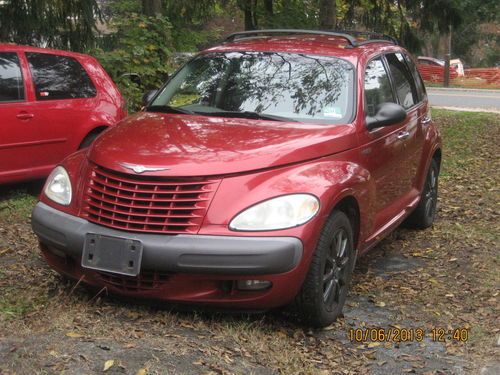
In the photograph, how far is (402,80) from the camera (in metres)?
5.95

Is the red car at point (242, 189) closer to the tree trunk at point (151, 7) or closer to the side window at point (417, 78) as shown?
the side window at point (417, 78)

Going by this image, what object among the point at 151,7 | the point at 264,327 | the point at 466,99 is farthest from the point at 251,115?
the point at 466,99

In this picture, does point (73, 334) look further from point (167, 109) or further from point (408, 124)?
point (408, 124)

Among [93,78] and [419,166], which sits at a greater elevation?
[93,78]

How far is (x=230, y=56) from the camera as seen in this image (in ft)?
17.1

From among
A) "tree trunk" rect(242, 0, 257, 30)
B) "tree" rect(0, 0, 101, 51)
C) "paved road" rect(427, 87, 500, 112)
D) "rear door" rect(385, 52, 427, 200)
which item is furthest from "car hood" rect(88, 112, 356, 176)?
"paved road" rect(427, 87, 500, 112)

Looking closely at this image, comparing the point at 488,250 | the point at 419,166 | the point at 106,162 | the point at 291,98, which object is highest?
the point at 291,98

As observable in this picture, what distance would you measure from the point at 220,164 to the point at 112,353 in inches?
47.2

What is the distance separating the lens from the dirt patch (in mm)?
3299

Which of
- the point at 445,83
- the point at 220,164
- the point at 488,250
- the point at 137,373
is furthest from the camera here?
the point at 445,83

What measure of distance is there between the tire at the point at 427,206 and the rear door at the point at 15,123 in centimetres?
395

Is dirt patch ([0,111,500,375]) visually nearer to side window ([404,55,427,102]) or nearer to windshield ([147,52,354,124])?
windshield ([147,52,354,124])

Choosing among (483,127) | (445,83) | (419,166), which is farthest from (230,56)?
(445,83)

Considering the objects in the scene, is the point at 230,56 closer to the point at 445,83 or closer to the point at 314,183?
the point at 314,183
